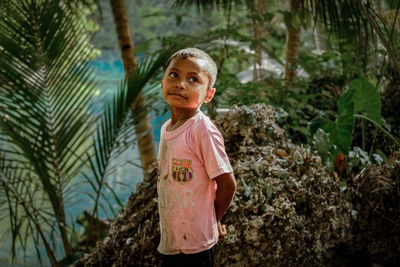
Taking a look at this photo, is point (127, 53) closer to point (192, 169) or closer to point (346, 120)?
point (346, 120)

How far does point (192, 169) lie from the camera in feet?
3.29

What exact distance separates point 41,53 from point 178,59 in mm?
1147

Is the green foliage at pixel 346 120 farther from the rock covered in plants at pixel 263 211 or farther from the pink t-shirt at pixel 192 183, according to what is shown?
the pink t-shirt at pixel 192 183

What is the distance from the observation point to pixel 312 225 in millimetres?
1638

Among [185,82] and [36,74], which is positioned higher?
[185,82]

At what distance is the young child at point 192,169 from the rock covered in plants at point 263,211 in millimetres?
507

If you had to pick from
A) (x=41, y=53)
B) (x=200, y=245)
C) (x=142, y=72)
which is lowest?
(x=200, y=245)

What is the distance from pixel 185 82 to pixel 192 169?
0.82ft

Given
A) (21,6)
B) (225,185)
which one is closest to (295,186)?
(225,185)

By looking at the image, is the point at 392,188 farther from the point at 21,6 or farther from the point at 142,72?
the point at 21,6

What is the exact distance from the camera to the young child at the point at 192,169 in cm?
99

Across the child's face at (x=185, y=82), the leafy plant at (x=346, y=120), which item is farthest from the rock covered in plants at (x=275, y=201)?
the child's face at (x=185, y=82)

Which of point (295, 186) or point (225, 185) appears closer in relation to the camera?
point (225, 185)

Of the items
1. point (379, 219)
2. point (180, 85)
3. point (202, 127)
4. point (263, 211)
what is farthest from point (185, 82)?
point (379, 219)
